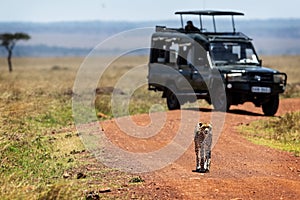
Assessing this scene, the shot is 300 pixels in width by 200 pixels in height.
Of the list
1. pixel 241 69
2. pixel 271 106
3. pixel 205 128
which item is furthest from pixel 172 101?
pixel 205 128

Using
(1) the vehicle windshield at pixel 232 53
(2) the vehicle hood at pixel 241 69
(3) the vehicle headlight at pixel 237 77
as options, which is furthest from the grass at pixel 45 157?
(3) the vehicle headlight at pixel 237 77

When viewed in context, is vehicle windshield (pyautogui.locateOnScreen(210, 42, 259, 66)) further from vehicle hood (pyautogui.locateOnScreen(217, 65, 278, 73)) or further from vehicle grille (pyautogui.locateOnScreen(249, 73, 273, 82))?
vehicle grille (pyautogui.locateOnScreen(249, 73, 273, 82))

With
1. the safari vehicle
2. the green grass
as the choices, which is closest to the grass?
the green grass

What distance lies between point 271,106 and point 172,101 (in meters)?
2.91

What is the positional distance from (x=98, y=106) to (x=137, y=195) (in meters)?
12.7

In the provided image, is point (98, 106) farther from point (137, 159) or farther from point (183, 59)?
point (137, 159)

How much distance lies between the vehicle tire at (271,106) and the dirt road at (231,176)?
5592 mm

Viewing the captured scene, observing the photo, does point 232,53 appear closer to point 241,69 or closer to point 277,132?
point 241,69

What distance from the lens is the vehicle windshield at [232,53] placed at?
19.6 m

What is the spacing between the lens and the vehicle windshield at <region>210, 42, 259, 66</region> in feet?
64.2

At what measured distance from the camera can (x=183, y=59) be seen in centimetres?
1992

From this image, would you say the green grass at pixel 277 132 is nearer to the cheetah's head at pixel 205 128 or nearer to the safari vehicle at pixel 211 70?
the safari vehicle at pixel 211 70

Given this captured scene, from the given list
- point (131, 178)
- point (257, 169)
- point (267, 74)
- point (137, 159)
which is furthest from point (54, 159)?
point (267, 74)

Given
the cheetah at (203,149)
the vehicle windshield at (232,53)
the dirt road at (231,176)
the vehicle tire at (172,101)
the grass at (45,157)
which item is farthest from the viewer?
the vehicle tire at (172,101)
